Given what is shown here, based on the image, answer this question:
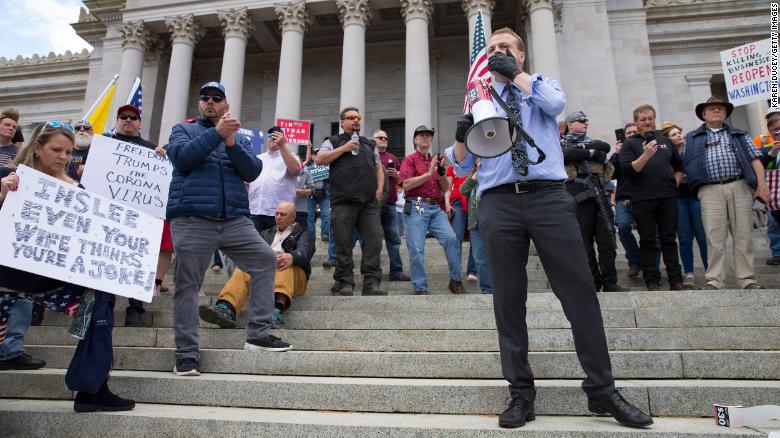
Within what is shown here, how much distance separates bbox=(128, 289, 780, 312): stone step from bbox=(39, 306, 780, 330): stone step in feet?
1.46

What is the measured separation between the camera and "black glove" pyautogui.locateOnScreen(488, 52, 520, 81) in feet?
9.80

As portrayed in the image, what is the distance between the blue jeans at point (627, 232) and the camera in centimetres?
699

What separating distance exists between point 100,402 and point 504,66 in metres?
3.43

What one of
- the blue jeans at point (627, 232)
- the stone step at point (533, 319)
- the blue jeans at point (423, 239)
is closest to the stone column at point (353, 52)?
the blue jeans at point (423, 239)

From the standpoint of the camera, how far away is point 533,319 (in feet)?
14.8

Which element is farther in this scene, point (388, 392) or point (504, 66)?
point (388, 392)

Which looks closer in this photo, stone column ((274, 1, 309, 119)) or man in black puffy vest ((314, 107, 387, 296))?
man in black puffy vest ((314, 107, 387, 296))

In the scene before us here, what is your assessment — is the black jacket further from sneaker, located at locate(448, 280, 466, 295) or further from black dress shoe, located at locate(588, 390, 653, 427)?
black dress shoe, located at locate(588, 390, 653, 427)

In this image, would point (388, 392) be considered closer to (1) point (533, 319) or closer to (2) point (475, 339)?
(2) point (475, 339)

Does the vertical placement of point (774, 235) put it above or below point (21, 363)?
above

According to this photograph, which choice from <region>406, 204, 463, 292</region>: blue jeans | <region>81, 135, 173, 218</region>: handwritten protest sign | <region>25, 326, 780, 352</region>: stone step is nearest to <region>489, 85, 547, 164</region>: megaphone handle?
<region>25, 326, 780, 352</region>: stone step

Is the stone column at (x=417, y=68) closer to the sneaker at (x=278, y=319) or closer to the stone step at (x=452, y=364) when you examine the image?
the sneaker at (x=278, y=319)

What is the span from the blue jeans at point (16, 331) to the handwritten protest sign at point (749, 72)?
1008 cm

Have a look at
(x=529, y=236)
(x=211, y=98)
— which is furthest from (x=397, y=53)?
(x=529, y=236)
